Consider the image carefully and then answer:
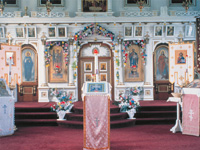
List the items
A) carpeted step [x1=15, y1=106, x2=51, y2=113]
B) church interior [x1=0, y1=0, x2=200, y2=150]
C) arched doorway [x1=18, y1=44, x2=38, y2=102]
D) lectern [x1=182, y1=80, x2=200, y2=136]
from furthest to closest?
arched doorway [x1=18, y1=44, x2=38, y2=102]
church interior [x1=0, y1=0, x2=200, y2=150]
carpeted step [x1=15, y1=106, x2=51, y2=113]
lectern [x1=182, y1=80, x2=200, y2=136]

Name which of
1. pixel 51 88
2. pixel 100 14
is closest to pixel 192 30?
pixel 100 14

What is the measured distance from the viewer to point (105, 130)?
5902 millimetres

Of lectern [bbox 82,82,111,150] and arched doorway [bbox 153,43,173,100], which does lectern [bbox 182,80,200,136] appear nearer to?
lectern [bbox 82,82,111,150]

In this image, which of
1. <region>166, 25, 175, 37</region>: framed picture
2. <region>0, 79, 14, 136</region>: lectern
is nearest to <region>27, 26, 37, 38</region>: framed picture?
<region>0, 79, 14, 136</region>: lectern

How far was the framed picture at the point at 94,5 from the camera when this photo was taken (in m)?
12.5

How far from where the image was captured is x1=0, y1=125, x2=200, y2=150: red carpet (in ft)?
20.8

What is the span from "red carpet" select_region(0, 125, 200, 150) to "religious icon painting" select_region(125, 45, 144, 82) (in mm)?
4091

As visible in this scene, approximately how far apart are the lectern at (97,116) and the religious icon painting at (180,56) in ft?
14.2

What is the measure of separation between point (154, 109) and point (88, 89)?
482 cm

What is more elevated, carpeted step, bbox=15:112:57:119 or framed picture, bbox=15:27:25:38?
framed picture, bbox=15:27:25:38

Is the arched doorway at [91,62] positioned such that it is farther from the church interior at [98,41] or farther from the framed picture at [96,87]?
the framed picture at [96,87]

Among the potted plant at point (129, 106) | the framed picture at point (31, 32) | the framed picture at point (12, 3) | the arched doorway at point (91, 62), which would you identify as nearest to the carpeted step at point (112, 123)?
the potted plant at point (129, 106)

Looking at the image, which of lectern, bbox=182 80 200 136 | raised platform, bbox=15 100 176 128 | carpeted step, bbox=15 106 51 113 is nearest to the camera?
lectern, bbox=182 80 200 136

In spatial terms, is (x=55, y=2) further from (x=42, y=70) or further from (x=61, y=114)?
(x=61, y=114)
